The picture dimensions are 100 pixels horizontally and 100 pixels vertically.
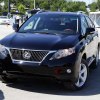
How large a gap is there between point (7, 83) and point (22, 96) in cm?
118

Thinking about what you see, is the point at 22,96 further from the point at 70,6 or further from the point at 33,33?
the point at 70,6

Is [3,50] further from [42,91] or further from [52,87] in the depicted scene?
[52,87]

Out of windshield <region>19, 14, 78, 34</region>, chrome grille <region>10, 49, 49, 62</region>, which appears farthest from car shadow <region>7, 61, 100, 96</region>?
windshield <region>19, 14, 78, 34</region>

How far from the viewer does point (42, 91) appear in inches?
298

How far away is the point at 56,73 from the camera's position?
7.14m

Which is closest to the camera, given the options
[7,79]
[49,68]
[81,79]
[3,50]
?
[49,68]

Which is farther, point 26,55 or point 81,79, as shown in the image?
point 81,79

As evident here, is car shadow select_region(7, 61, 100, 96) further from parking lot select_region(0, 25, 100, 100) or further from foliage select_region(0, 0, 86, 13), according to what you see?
foliage select_region(0, 0, 86, 13)

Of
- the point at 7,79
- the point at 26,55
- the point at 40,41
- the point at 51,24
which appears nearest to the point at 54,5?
the point at 51,24

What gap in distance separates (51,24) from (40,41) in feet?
4.30

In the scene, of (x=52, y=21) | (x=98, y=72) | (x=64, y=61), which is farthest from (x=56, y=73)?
(x=98, y=72)

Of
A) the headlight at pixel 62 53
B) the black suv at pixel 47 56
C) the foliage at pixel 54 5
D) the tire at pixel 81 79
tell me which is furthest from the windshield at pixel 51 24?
the foliage at pixel 54 5

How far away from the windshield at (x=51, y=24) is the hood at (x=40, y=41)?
0.53 metres

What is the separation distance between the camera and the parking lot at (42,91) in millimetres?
7090
